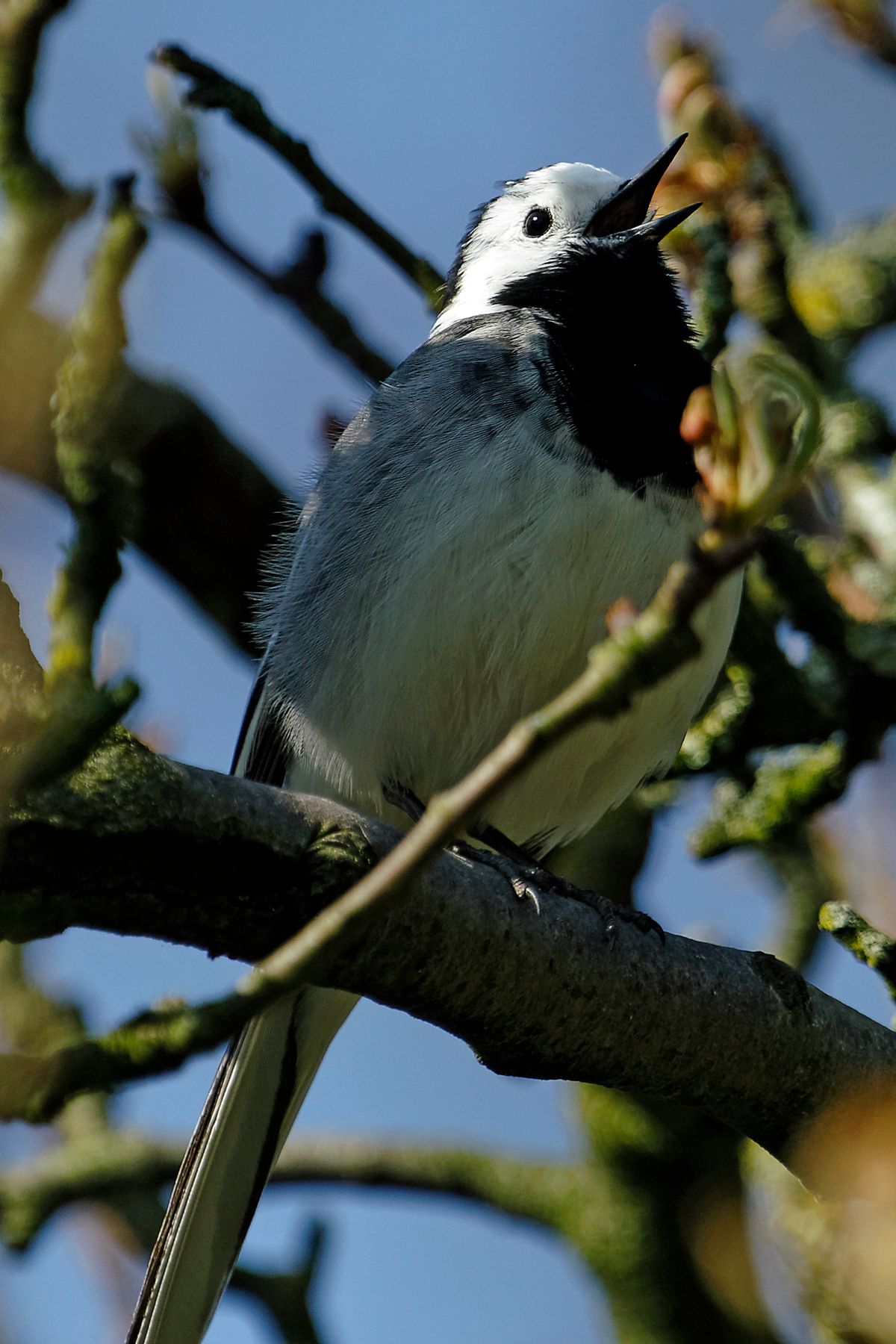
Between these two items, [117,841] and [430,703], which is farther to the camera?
[430,703]

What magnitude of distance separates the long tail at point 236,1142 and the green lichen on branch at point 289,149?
45.9 inches

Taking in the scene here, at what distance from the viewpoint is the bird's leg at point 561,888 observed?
263cm

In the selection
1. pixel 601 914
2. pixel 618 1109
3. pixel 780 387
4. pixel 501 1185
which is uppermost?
pixel 780 387

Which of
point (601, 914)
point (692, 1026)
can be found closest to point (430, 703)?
point (601, 914)

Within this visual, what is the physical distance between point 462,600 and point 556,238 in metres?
1.60

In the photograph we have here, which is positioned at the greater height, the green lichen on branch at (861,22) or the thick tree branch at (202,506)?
the green lichen on branch at (861,22)

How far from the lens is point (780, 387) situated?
1.46m

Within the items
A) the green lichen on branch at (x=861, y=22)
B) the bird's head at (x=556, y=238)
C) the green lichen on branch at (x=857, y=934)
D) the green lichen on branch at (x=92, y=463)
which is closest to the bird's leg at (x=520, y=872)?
the green lichen on branch at (x=857, y=934)

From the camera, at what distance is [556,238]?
4293 millimetres

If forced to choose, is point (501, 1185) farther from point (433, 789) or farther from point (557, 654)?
point (557, 654)

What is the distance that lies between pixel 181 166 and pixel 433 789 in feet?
5.09

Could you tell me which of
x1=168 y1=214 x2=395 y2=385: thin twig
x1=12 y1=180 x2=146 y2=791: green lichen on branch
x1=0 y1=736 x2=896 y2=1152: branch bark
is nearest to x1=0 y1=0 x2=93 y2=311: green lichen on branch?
x1=12 y1=180 x2=146 y2=791: green lichen on branch

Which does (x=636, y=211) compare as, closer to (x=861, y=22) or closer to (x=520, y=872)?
(x=861, y=22)

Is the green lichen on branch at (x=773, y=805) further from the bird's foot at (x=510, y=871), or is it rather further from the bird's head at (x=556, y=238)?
the bird's head at (x=556, y=238)
